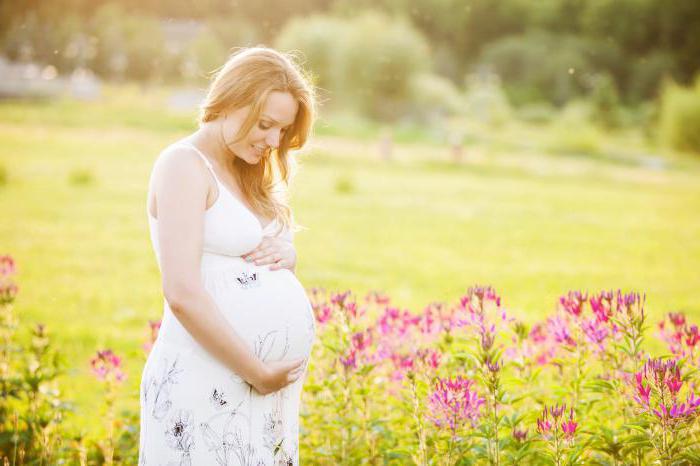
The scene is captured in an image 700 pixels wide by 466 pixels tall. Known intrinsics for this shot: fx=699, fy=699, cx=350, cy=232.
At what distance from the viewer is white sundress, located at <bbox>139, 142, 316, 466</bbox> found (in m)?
2.19

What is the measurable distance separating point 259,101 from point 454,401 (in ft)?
3.88

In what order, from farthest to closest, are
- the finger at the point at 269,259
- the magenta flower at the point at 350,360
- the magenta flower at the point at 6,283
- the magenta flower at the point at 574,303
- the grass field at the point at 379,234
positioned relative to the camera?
the grass field at the point at 379,234
the magenta flower at the point at 6,283
the magenta flower at the point at 350,360
the magenta flower at the point at 574,303
the finger at the point at 269,259

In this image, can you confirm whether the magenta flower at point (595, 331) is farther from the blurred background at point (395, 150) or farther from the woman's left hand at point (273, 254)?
the blurred background at point (395, 150)

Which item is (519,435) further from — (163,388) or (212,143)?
(212,143)

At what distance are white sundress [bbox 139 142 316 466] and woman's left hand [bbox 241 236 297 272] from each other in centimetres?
3

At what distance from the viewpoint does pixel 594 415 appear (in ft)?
10.1

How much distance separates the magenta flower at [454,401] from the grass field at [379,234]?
43.6 inches

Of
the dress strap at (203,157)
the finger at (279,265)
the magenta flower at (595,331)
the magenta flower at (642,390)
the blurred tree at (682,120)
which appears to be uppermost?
the blurred tree at (682,120)

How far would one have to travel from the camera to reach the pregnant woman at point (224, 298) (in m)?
2.07

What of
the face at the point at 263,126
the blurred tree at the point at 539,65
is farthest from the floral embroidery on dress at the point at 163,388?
the blurred tree at the point at 539,65

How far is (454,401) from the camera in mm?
2342

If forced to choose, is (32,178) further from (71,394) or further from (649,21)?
(649,21)

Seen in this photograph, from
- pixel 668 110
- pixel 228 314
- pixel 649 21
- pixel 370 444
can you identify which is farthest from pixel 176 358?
pixel 649 21

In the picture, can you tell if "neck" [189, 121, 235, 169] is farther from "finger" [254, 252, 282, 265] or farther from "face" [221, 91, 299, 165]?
"finger" [254, 252, 282, 265]
